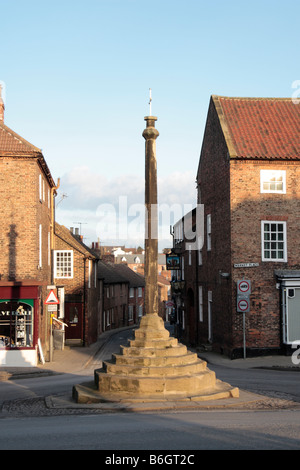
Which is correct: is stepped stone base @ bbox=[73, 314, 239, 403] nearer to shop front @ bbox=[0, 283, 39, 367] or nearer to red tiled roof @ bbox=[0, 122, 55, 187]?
shop front @ bbox=[0, 283, 39, 367]

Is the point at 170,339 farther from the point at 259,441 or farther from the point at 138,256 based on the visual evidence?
the point at 138,256

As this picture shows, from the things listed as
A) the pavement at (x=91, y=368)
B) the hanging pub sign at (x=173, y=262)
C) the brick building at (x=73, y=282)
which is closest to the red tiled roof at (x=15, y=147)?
the pavement at (x=91, y=368)

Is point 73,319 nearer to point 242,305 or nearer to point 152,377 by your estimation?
point 242,305

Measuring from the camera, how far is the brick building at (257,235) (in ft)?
77.9

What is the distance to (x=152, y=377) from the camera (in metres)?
12.8

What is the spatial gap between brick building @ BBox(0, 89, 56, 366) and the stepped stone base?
890 cm

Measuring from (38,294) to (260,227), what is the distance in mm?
10284

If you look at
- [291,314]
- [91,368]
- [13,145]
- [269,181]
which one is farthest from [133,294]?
[13,145]

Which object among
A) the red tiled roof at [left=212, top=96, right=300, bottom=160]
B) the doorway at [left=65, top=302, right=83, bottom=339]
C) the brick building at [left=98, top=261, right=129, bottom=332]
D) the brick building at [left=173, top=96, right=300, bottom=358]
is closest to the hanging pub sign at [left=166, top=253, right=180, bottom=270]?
the brick building at [left=98, top=261, right=129, bottom=332]

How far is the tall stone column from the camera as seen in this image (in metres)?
14.8

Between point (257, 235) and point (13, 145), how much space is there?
11.5 metres

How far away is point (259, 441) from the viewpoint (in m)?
8.41

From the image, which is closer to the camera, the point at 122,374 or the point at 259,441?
the point at 259,441

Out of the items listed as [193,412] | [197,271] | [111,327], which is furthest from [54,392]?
[111,327]
